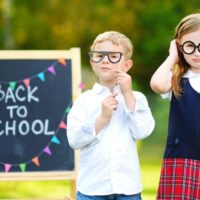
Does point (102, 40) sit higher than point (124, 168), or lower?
higher

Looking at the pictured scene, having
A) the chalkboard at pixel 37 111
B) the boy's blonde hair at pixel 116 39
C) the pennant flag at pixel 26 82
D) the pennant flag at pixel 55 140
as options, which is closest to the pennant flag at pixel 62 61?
the chalkboard at pixel 37 111

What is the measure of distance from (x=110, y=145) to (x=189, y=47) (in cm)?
66

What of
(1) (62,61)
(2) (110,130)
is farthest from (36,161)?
(2) (110,130)

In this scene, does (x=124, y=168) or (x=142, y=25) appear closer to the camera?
(x=124, y=168)

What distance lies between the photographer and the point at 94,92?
5.05 meters

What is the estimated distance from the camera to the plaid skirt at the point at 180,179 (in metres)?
4.88

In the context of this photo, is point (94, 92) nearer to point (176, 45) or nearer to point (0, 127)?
point (176, 45)

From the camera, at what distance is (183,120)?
489cm

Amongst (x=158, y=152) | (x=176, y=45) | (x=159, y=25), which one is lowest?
(x=158, y=152)

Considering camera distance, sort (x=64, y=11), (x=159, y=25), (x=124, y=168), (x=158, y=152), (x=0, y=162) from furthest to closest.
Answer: (x=64, y=11), (x=159, y=25), (x=158, y=152), (x=0, y=162), (x=124, y=168)

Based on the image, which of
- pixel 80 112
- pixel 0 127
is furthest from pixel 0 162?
pixel 80 112

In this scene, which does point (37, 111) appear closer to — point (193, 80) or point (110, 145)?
point (110, 145)

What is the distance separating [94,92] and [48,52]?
74.1 inches

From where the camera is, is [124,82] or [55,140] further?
[55,140]
